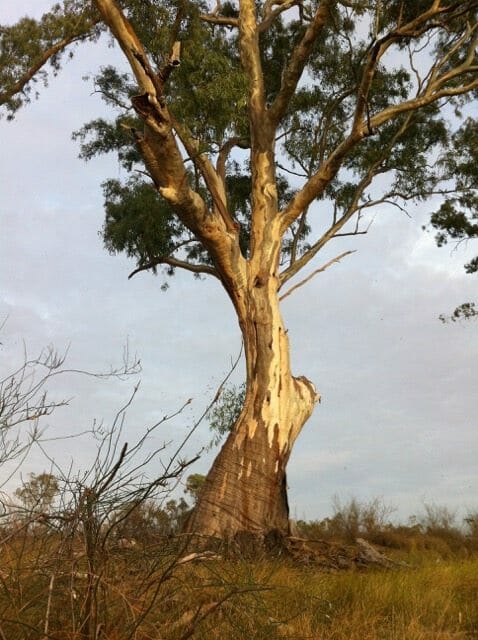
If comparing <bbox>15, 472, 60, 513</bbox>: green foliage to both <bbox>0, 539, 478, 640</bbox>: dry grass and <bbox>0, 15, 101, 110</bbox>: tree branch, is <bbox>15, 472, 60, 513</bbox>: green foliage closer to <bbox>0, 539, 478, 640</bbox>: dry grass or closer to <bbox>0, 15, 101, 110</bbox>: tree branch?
<bbox>0, 539, 478, 640</bbox>: dry grass

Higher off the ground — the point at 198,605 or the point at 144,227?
the point at 144,227

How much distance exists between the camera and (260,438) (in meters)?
9.04

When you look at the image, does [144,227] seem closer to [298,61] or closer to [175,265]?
[175,265]

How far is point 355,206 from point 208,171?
10.1ft

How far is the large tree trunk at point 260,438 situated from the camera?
28.5 feet

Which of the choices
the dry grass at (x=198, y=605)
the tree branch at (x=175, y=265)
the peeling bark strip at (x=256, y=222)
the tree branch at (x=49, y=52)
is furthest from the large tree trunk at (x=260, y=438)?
the tree branch at (x=49, y=52)

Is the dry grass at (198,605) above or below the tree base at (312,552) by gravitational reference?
below

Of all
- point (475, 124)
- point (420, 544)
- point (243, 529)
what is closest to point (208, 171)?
point (243, 529)

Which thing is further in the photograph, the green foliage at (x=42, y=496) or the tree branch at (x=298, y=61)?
the tree branch at (x=298, y=61)

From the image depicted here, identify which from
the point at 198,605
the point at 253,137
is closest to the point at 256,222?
the point at 253,137

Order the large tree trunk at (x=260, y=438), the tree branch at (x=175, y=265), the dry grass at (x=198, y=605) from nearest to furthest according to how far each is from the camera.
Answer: the dry grass at (x=198, y=605), the large tree trunk at (x=260, y=438), the tree branch at (x=175, y=265)

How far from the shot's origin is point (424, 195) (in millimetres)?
13516

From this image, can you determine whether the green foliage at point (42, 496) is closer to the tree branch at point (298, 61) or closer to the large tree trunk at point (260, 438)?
the large tree trunk at point (260, 438)

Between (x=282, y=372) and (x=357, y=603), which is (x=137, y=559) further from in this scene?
(x=282, y=372)
